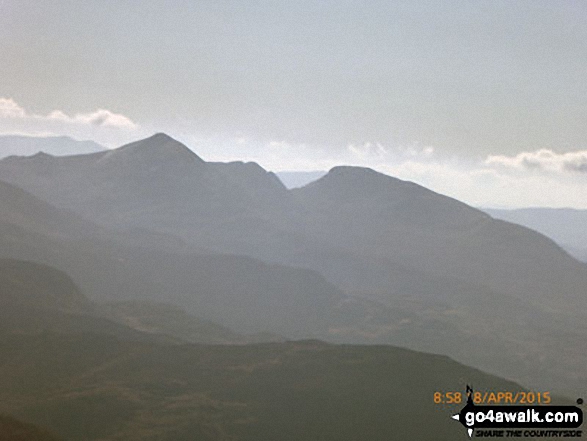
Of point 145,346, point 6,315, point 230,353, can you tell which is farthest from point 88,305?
point 230,353

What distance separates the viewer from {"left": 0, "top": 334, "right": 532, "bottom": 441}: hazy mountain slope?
2557 inches

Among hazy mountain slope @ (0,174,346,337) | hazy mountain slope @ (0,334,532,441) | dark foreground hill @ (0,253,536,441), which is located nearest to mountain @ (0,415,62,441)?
dark foreground hill @ (0,253,536,441)

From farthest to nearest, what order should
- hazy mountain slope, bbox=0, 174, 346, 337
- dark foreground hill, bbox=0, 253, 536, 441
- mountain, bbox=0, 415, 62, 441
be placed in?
1. hazy mountain slope, bbox=0, 174, 346, 337
2. dark foreground hill, bbox=0, 253, 536, 441
3. mountain, bbox=0, 415, 62, 441

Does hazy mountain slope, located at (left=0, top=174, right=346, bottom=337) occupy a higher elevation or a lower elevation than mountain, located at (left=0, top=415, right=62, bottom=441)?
higher

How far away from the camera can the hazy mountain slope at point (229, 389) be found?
64.9m

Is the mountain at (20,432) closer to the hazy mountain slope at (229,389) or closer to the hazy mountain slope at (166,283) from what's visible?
the hazy mountain slope at (229,389)

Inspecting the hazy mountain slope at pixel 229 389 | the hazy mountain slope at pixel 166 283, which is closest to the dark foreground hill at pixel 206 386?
the hazy mountain slope at pixel 229 389

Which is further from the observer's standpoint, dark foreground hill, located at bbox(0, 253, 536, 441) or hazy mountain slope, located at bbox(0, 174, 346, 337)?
hazy mountain slope, located at bbox(0, 174, 346, 337)

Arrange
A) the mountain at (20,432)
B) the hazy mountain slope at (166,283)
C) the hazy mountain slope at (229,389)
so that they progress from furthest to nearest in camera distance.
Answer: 1. the hazy mountain slope at (166,283)
2. the hazy mountain slope at (229,389)
3. the mountain at (20,432)

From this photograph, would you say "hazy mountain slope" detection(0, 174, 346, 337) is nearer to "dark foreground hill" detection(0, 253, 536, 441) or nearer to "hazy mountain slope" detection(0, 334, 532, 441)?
"dark foreground hill" detection(0, 253, 536, 441)

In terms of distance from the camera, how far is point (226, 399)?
74438 mm

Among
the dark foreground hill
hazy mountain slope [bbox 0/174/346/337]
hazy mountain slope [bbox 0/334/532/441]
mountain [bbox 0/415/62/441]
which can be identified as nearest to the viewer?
mountain [bbox 0/415/62/441]

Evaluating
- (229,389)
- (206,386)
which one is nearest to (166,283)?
(206,386)

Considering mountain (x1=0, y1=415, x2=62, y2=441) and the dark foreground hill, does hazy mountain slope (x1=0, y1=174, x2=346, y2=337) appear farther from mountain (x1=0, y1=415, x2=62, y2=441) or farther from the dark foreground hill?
mountain (x1=0, y1=415, x2=62, y2=441)
